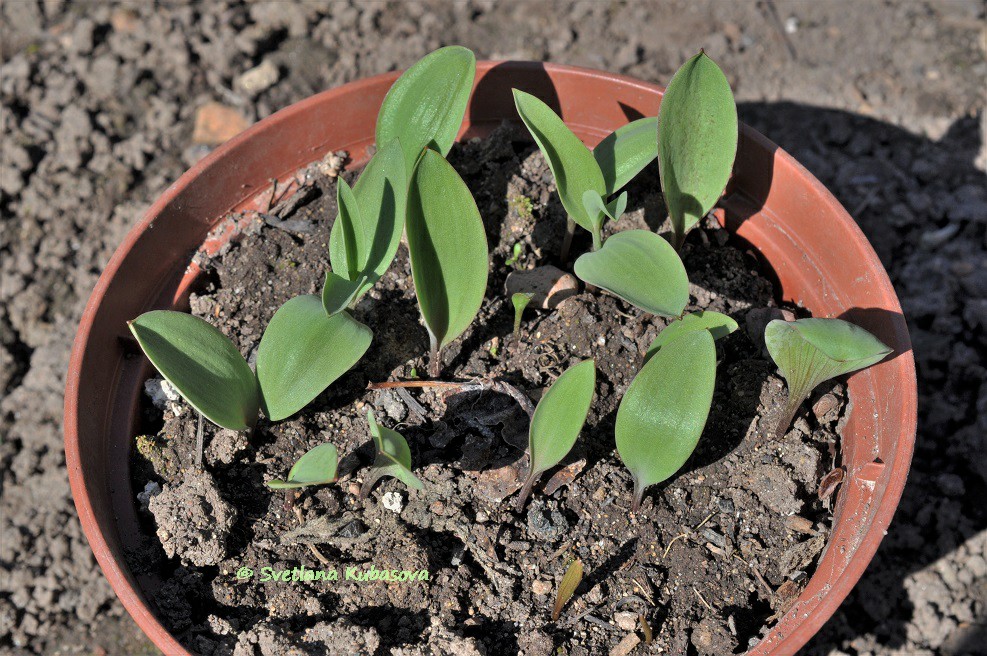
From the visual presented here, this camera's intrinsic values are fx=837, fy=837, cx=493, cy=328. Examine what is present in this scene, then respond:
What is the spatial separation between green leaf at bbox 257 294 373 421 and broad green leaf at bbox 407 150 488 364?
14 cm

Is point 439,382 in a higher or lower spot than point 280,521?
higher

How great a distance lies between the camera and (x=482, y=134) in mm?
1720

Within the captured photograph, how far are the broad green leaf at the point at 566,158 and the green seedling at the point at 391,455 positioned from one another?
0.49 m

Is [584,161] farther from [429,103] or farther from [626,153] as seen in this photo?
[429,103]

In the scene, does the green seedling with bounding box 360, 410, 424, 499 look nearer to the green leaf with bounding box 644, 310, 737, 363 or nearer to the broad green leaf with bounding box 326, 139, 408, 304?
the broad green leaf with bounding box 326, 139, 408, 304

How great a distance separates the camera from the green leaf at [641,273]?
4.11 ft

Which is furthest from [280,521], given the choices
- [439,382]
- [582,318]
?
[582,318]

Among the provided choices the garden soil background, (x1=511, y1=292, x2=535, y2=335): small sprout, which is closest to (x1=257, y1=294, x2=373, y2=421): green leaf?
(x1=511, y1=292, x2=535, y2=335): small sprout

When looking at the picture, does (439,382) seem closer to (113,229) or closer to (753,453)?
(753,453)

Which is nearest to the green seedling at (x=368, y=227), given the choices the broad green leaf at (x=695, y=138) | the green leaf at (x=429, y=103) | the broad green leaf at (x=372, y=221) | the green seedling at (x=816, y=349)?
the broad green leaf at (x=372, y=221)

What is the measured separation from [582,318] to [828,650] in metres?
0.90

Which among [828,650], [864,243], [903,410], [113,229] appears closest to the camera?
[903,410]

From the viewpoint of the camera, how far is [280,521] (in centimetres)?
139

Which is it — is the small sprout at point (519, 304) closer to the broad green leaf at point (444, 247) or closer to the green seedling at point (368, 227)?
the broad green leaf at point (444, 247)
